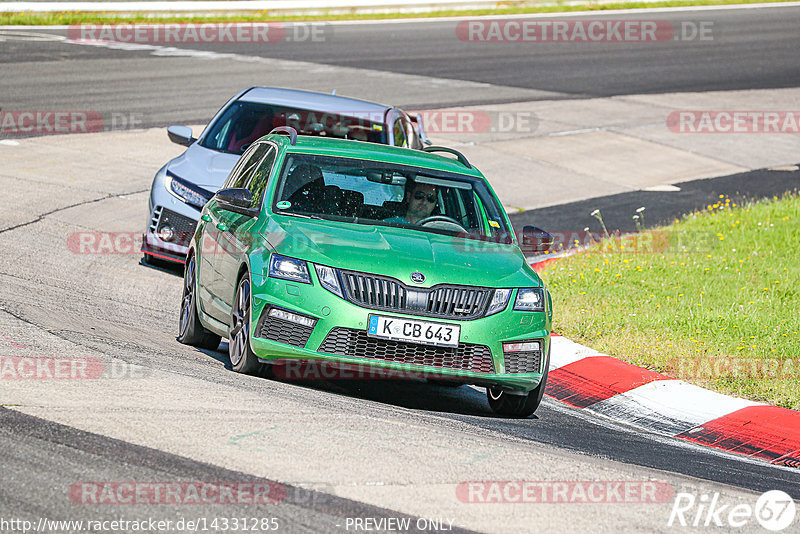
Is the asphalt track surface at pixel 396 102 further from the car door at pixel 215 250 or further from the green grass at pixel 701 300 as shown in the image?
the green grass at pixel 701 300

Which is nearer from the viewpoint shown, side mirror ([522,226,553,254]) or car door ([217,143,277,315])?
car door ([217,143,277,315])

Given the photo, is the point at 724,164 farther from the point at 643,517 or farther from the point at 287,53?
the point at 643,517

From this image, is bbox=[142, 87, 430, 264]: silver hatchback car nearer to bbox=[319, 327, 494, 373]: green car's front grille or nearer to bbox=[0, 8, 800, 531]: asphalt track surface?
bbox=[0, 8, 800, 531]: asphalt track surface

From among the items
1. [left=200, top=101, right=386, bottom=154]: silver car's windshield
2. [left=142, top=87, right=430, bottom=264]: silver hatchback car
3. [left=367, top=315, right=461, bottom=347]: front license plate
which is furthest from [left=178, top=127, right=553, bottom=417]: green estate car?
[left=200, top=101, right=386, bottom=154]: silver car's windshield

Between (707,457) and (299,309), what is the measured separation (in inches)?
103

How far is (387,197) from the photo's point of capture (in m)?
8.54

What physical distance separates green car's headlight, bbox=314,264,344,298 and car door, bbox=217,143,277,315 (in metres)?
0.68

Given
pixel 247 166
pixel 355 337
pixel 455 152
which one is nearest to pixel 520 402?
pixel 355 337

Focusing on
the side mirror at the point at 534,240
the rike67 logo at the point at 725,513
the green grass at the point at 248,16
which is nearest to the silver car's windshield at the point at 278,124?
the side mirror at the point at 534,240

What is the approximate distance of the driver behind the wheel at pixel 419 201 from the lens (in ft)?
27.6

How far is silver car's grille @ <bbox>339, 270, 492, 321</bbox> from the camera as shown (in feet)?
23.7

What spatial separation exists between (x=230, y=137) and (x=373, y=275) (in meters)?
5.36

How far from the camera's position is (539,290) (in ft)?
25.4

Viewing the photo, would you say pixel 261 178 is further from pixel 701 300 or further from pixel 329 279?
pixel 701 300
